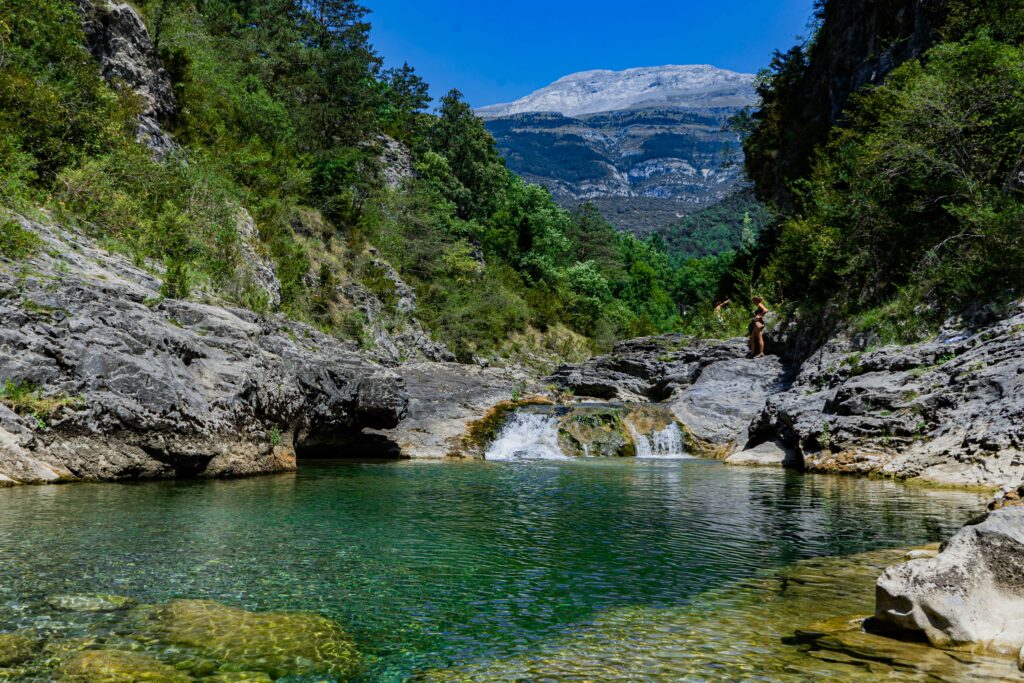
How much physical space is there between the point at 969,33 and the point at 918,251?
8676mm

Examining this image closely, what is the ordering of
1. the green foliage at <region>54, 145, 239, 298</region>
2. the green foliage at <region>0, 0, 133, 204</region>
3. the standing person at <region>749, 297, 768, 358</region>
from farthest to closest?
the standing person at <region>749, 297, 768, 358</region> < the green foliage at <region>54, 145, 239, 298</region> < the green foliage at <region>0, 0, 133, 204</region>

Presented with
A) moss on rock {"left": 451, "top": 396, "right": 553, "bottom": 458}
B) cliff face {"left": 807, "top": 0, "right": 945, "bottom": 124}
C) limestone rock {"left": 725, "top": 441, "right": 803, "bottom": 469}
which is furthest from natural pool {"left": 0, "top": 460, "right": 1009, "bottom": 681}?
cliff face {"left": 807, "top": 0, "right": 945, "bottom": 124}

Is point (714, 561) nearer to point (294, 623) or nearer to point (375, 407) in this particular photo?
point (294, 623)

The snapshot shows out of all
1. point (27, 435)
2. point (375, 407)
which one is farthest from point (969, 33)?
point (27, 435)

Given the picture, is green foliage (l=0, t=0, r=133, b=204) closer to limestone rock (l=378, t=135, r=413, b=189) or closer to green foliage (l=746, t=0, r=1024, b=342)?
limestone rock (l=378, t=135, r=413, b=189)

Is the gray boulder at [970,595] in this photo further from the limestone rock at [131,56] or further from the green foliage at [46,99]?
the limestone rock at [131,56]

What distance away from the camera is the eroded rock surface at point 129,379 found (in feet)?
37.2

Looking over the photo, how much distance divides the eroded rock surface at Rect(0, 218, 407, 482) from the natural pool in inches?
35.2

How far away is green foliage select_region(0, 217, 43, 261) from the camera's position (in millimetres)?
12766

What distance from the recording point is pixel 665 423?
82.0 feet

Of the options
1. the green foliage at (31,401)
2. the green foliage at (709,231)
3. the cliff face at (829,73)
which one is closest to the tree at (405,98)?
the cliff face at (829,73)

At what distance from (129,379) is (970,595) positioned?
13.2 meters

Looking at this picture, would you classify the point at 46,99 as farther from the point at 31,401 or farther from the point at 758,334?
the point at 758,334

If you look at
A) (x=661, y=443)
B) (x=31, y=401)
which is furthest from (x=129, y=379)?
(x=661, y=443)
